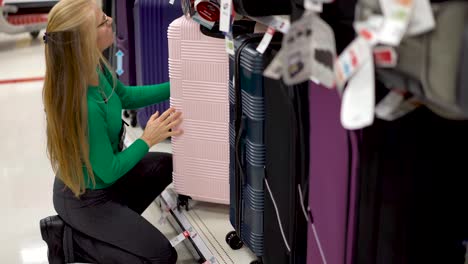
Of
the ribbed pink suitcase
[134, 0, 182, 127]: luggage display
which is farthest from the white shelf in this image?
[134, 0, 182, 127]: luggage display

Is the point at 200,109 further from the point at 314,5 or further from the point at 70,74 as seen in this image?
the point at 314,5

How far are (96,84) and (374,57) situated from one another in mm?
1388

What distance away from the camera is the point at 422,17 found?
1.02m

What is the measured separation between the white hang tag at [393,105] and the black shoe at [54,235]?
156 cm

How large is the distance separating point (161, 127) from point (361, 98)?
1527mm

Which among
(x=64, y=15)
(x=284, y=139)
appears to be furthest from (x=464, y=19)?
(x=64, y=15)

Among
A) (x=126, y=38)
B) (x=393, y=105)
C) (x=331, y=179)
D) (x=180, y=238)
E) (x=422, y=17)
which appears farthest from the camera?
(x=126, y=38)

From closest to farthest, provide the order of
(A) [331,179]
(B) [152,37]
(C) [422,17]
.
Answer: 1. (C) [422,17]
2. (A) [331,179]
3. (B) [152,37]

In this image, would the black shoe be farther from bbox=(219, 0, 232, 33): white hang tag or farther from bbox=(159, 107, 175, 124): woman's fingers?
bbox=(219, 0, 232, 33): white hang tag

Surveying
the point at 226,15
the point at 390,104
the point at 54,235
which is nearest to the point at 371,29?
the point at 390,104

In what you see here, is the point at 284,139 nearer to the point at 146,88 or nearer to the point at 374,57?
the point at 374,57

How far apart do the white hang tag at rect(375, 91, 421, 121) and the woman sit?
1.26 metres

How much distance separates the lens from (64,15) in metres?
2.16

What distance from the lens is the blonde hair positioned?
7.10 feet
